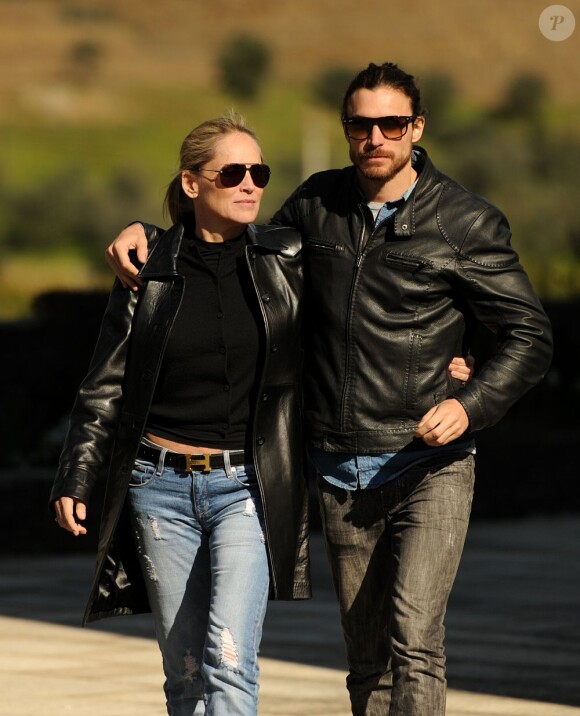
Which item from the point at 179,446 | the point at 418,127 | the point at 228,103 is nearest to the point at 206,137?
the point at 418,127

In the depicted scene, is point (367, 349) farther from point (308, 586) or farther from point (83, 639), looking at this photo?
point (83, 639)

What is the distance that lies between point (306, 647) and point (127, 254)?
3.41 meters

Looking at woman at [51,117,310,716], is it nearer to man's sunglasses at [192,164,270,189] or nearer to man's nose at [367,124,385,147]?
man's sunglasses at [192,164,270,189]

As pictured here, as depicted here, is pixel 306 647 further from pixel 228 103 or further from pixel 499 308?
pixel 228 103

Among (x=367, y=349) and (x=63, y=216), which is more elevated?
(x=367, y=349)

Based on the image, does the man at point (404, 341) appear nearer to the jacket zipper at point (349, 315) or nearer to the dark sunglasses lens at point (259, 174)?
the jacket zipper at point (349, 315)

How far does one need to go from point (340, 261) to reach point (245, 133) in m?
0.44

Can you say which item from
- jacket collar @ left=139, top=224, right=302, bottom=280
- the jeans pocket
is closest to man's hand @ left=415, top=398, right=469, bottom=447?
jacket collar @ left=139, top=224, right=302, bottom=280

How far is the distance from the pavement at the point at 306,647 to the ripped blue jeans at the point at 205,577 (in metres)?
1.75

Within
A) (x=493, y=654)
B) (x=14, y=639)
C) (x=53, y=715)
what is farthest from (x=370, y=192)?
(x=14, y=639)

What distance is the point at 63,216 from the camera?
20969 mm

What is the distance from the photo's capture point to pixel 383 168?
4879mm

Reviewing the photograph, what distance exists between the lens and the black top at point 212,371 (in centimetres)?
475

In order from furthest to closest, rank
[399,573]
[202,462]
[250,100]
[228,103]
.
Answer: [250,100] < [228,103] < [399,573] < [202,462]
